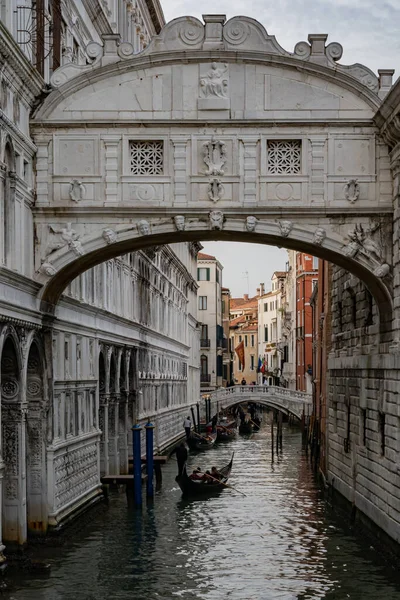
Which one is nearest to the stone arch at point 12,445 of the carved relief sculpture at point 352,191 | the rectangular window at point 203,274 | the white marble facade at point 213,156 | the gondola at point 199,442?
the white marble facade at point 213,156

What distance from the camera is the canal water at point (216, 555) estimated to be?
13836 millimetres

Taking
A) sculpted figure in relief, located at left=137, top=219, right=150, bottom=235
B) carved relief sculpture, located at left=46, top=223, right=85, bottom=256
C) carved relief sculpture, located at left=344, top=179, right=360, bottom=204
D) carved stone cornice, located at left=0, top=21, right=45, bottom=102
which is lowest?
carved relief sculpture, located at left=46, top=223, right=85, bottom=256

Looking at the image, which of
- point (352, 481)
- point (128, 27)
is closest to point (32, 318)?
point (352, 481)

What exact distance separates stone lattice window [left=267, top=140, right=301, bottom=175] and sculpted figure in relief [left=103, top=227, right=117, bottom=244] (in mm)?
2262

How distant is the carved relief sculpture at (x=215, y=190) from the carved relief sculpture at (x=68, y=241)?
1.86m

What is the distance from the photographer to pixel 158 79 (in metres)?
15.3

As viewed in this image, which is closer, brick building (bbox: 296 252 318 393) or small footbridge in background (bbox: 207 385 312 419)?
small footbridge in background (bbox: 207 385 312 419)

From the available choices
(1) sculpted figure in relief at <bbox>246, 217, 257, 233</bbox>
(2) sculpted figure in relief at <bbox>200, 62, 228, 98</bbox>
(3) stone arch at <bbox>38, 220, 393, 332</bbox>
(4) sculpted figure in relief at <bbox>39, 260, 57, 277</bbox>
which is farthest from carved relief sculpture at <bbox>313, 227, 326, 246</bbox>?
(4) sculpted figure in relief at <bbox>39, 260, 57, 277</bbox>

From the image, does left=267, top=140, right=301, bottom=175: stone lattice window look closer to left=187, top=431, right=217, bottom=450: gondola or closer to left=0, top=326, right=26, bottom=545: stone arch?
left=0, top=326, right=26, bottom=545: stone arch

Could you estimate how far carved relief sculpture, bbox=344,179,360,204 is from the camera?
1514cm

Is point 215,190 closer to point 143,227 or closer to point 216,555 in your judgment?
point 143,227

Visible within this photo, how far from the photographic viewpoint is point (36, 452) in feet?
52.4

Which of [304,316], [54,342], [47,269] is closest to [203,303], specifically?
[304,316]

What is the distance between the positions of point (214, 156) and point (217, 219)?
857 mm
